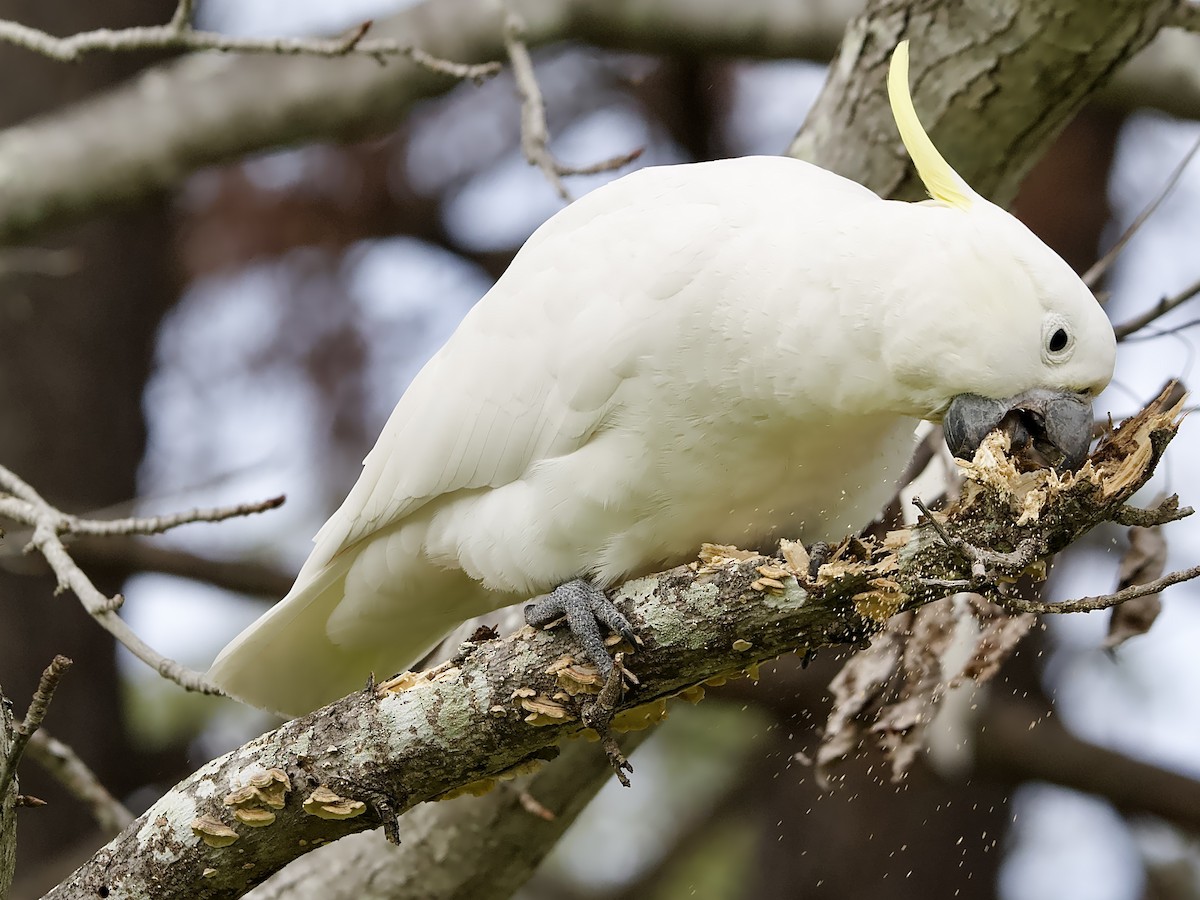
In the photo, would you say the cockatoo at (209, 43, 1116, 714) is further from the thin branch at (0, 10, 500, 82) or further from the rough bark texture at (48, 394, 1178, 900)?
the thin branch at (0, 10, 500, 82)

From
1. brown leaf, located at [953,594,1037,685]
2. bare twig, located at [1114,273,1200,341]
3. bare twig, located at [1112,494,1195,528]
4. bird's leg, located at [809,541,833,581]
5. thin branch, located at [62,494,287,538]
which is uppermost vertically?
bare twig, located at [1112,494,1195,528]

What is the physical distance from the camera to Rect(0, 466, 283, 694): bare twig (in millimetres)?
1814

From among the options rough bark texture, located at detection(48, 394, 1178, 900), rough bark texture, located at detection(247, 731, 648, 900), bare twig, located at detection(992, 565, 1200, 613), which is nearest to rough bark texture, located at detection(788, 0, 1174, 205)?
rough bark texture, located at detection(48, 394, 1178, 900)

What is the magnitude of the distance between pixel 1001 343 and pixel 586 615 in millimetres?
697

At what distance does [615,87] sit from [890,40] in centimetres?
191

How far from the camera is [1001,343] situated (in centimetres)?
182

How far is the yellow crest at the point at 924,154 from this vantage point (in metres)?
1.99

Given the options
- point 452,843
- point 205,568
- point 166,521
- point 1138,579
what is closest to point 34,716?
point 166,521

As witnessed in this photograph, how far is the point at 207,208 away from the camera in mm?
4477

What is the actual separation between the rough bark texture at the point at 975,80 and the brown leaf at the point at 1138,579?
2.96 ft

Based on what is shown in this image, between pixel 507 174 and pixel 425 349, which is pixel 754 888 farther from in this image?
pixel 507 174

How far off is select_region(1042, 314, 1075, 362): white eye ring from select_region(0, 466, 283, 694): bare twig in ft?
3.69

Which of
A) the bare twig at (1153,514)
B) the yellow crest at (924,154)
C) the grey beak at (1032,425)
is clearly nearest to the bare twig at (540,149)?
the yellow crest at (924,154)

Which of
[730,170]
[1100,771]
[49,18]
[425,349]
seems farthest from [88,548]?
[1100,771]
